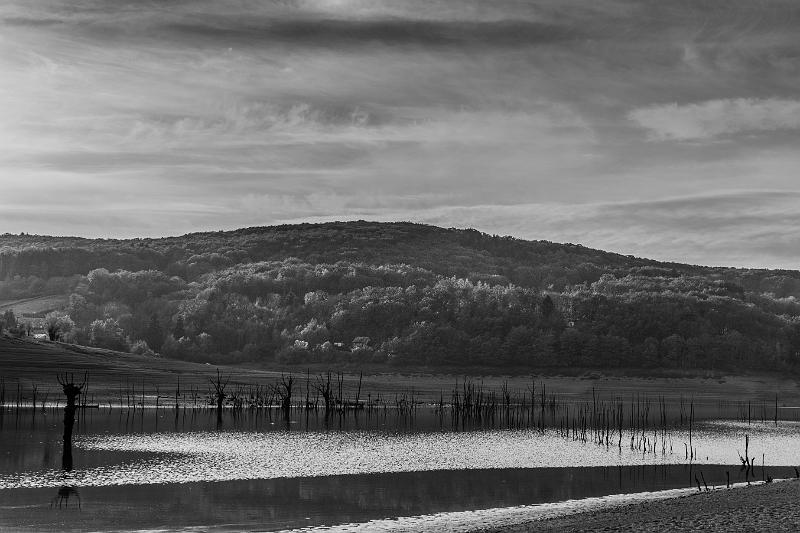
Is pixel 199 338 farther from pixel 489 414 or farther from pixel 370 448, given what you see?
pixel 370 448

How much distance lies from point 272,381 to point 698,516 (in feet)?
290

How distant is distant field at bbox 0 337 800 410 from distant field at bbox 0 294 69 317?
190 ft

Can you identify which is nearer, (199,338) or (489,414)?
(489,414)

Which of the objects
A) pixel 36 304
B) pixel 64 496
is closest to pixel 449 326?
pixel 36 304

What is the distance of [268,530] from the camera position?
26891 mm

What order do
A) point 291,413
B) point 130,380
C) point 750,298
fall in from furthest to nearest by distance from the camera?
1. point 750,298
2. point 130,380
3. point 291,413

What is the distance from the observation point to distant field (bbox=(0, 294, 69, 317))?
7274 inches

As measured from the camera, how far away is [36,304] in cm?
19125

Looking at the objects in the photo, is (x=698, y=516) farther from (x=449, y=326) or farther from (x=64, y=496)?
(x=449, y=326)

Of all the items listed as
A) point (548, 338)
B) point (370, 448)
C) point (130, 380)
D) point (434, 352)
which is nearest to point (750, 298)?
point (548, 338)

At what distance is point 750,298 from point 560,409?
392 feet

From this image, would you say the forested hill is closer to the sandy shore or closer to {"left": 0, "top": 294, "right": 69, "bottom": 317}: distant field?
{"left": 0, "top": 294, "right": 69, "bottom": 317}: distant field

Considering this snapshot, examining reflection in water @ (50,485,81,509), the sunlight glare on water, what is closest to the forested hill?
the sunlight glare on water

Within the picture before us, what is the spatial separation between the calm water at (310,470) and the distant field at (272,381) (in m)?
28.6
